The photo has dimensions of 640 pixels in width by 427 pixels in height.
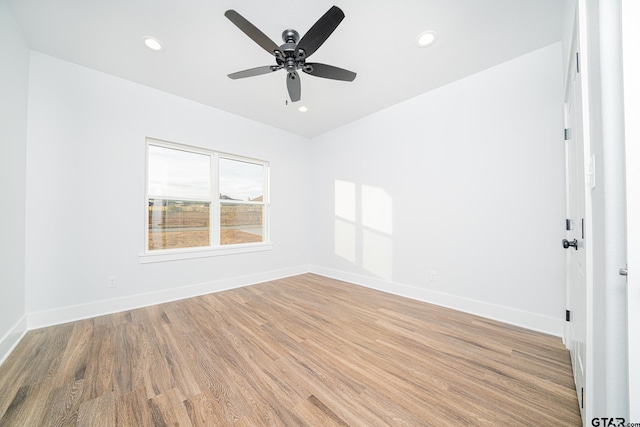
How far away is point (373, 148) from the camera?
12.3ft

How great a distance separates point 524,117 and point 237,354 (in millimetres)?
3612

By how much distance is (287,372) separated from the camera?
1665 mm

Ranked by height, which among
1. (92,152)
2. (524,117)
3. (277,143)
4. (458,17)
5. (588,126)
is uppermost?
(458,17)

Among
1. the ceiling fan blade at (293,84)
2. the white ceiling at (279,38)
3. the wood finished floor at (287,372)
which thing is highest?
the white ceiling at (279,38)

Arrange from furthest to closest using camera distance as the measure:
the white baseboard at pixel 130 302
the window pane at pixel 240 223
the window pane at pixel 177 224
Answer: the window pane at pixel 240 223
the window pane at pixel 177 224
the white baseboard at pixel 130 302

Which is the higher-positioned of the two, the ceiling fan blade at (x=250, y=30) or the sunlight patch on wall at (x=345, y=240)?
the ceiling fan blade at (x=250, y=30)

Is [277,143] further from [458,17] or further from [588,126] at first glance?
[588,126]

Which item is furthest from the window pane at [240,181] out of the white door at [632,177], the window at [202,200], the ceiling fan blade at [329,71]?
the white door at [632,177]

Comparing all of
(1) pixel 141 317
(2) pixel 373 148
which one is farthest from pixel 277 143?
(1) pixel 141 317

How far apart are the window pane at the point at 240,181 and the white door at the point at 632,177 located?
405 cm

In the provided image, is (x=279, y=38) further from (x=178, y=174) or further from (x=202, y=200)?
(x=202, y=200)

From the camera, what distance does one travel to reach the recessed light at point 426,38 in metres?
2.09

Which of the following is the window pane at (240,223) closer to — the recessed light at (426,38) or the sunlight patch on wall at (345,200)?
the sunlight patch on wall at (345,200)

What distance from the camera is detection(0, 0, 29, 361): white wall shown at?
73.6 inches
